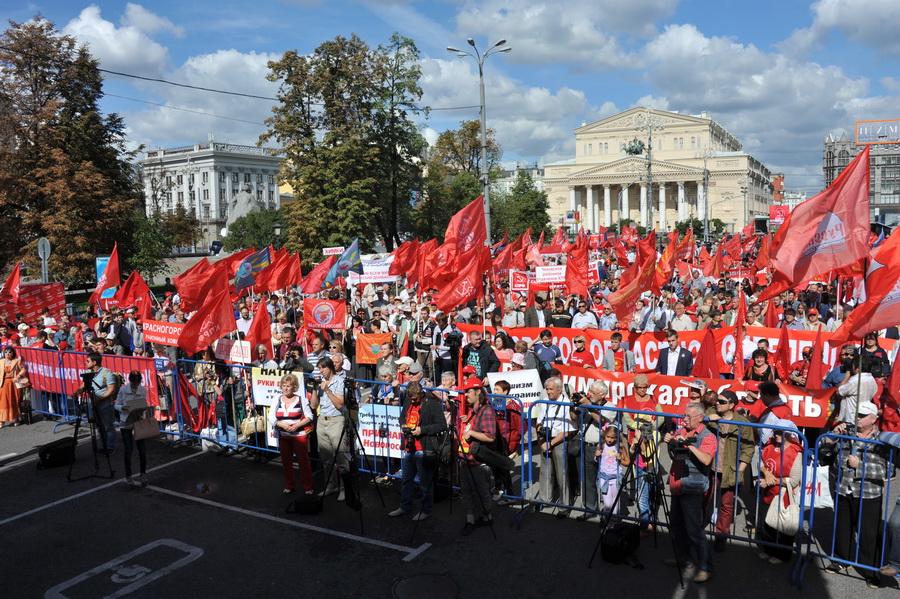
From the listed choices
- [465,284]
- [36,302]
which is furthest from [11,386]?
[465,284]

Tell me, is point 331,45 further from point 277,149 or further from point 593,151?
point 593,151

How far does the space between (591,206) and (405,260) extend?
4060 inches

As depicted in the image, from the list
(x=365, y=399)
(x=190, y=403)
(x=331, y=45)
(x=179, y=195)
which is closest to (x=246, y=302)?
(x=190, y=403)

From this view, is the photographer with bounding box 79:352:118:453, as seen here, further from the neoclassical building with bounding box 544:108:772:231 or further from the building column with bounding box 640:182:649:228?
the building column with bounding box 640:182:649:228

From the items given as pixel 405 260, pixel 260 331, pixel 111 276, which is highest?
pixel 405 260

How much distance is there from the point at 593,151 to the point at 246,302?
367ft

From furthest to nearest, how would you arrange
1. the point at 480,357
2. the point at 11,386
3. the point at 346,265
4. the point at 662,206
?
the point at 662,206, the point at 346,265, the point at 11,386, the point at 480,357

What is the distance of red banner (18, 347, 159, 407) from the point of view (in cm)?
1129

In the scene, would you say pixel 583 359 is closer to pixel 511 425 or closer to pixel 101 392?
pixel 511 425

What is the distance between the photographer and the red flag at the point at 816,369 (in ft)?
32.5

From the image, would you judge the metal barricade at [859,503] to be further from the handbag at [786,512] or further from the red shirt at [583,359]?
the red shirt at [583,359]

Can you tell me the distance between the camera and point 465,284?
13.8m

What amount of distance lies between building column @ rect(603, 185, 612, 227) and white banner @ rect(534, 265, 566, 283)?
10350 centimetres

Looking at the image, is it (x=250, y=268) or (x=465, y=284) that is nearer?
(x=465, y=284)
